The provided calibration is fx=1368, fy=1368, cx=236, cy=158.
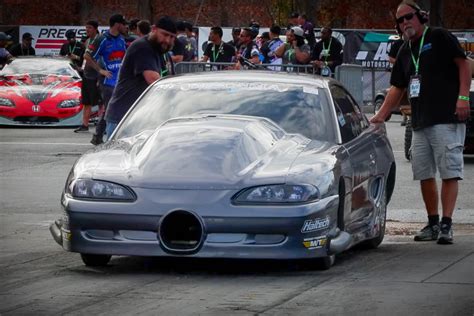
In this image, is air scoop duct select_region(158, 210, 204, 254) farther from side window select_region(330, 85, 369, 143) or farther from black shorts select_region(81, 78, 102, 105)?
black shorts select_region(81, 78, 102, 105)

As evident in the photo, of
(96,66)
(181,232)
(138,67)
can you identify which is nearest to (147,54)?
(138,67)

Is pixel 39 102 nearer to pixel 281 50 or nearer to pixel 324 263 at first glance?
pixel 281 50

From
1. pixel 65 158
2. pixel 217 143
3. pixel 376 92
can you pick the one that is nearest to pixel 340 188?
pixel 217 143

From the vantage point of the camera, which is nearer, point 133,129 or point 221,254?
point 221,254

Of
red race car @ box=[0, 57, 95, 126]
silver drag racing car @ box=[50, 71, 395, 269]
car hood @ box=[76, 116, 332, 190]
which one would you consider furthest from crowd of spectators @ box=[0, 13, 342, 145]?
car hood @ box=[76, 116, 332, 190]

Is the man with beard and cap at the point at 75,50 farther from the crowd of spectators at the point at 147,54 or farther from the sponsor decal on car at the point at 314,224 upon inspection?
the sponsor decal on car at the point at 314,224

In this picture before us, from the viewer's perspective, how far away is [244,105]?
388 inches

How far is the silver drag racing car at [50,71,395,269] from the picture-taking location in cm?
847

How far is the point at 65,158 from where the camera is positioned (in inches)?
730

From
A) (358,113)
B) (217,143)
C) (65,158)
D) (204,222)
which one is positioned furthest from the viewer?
(65,158)

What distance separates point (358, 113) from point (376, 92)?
2056 cm

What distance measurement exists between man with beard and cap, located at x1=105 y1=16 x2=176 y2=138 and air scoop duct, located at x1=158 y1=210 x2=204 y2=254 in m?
3.88

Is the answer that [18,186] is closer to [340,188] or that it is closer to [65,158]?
[65,158]

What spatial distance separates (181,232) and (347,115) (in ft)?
7.21
